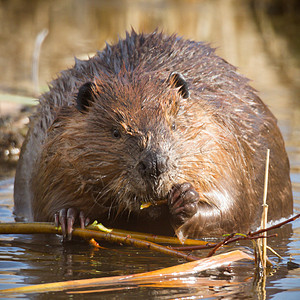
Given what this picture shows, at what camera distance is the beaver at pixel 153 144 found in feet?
11.1

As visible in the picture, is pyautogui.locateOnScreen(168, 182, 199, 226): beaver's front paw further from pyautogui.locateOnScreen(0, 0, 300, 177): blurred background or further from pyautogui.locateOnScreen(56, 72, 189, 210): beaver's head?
pyautogui.locateOnScreen(0, 0, 300, 177): blurred background

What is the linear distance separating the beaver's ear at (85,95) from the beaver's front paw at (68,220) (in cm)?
50

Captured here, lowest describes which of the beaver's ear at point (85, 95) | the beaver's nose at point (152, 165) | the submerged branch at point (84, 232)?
the submerged branch at point (84, 232)

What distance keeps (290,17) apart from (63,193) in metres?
13.2

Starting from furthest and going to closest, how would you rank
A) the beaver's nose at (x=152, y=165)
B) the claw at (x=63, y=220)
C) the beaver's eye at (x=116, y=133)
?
the claw at (x=63, y=220), the beaver's eye at (x=116, y=133), the beaver's nose at (x=152, y=165)

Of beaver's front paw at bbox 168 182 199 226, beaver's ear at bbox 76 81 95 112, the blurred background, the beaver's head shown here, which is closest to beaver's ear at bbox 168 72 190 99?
the beaver's head

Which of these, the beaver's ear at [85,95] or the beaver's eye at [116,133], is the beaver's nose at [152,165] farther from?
the beaver's ear at [85,95]

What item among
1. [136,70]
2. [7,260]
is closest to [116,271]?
[7,260]

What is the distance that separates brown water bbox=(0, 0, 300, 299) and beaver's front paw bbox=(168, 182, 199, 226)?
0.67ft

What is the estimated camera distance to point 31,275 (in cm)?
325

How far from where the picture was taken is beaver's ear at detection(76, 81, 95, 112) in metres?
3.65

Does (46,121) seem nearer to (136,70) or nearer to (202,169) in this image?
(136,70)

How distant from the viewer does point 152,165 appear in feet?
10.2

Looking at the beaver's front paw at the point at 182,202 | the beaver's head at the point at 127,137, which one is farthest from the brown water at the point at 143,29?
the beaver's head at the point at 127,137
